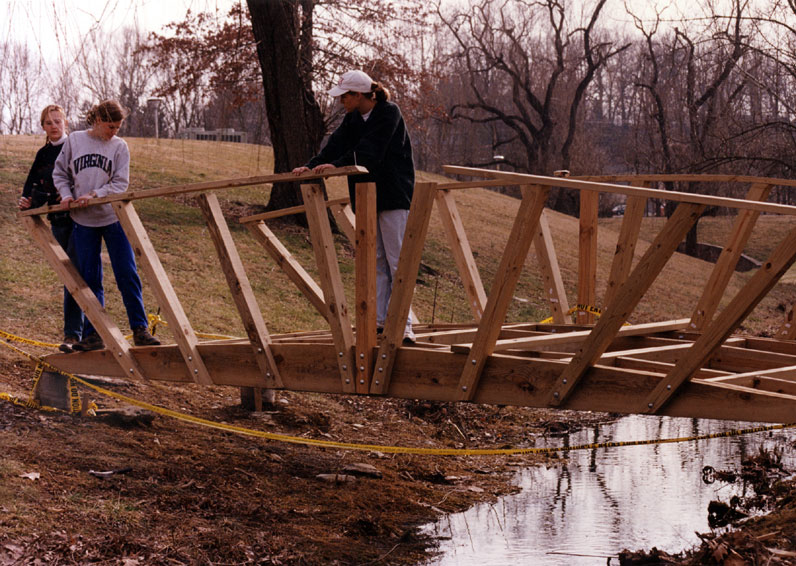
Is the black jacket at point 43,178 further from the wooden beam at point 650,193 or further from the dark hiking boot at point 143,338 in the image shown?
the wooden beam at point 650,193

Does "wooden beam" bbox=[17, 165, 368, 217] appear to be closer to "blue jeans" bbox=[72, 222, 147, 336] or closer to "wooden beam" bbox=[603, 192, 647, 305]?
"blue jeans" bbox=[72, 222, 147, 336]

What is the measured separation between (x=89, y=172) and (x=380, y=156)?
2.23 m

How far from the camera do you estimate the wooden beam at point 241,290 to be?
20.2 feet

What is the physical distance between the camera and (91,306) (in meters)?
6.81

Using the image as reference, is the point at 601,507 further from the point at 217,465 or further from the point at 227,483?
the point at 217,465

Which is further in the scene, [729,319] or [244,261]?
[244,261]

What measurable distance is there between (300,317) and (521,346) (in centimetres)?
637

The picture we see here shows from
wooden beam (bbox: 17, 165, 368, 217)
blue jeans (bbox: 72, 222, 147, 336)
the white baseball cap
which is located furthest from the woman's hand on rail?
blue jeans (bbox: 72, 222, 147, 336)

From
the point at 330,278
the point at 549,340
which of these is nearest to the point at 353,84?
the point at 330,278

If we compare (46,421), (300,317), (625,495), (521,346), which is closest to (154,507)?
(46,421)

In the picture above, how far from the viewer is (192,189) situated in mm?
6062

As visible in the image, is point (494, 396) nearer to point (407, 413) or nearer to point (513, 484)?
point (513, 484)

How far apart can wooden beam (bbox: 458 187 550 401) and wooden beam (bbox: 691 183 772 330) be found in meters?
2.71

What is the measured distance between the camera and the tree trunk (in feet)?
48.4
